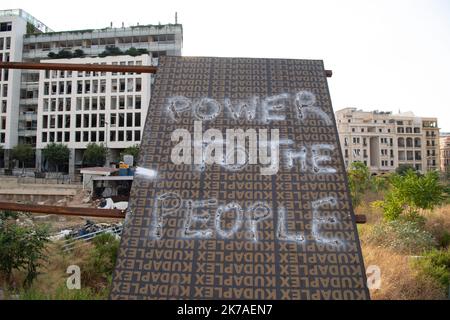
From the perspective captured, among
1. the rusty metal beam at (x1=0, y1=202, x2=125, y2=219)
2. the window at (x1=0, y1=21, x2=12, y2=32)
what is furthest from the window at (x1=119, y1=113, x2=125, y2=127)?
the rusty metal beam at (x1=0, y1=202, x2=125, y2=219)

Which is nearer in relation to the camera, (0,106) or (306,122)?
(306,122)

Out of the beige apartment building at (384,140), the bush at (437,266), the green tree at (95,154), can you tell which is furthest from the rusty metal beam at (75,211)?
the beige apartment building at (384,140)

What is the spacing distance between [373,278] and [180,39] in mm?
36016

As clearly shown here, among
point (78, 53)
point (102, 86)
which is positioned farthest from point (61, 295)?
point (78, 53)

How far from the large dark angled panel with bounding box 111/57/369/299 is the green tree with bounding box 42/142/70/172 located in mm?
33226

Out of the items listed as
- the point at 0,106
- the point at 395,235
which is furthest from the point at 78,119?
the point at 395,235

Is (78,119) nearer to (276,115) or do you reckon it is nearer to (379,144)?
(276,115)

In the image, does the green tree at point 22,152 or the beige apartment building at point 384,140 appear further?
the beige apartment building at point 384,140

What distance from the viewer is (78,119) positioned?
36.9 meters

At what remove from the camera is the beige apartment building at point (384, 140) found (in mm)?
51969

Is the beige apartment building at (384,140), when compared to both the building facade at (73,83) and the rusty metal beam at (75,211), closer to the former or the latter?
the building facade at (73,83)

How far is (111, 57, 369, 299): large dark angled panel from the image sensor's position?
3.26 m

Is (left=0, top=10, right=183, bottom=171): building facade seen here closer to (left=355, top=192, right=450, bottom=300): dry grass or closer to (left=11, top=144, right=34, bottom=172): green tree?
(left=11, top=144, right=34, bottom=172): green tree

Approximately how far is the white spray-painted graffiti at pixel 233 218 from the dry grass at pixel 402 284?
1.98 meters
